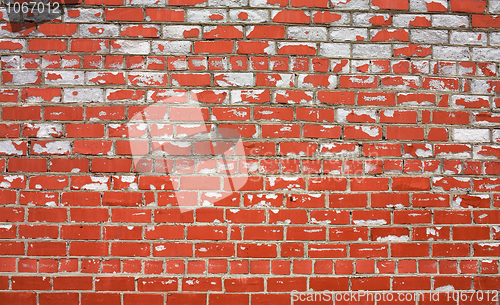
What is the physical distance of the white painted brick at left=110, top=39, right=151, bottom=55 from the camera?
1.70 meters

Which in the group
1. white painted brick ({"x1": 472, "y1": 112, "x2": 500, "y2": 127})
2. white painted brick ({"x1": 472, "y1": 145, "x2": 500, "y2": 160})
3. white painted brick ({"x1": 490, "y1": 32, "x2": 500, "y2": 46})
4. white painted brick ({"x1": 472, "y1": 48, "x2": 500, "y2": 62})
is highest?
white painted brick ({"x1": 490, "y1": 32, "x2": 500, "y2": 46})

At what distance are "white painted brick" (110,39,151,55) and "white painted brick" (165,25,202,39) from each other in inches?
4.7

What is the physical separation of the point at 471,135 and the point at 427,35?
2.06 ft

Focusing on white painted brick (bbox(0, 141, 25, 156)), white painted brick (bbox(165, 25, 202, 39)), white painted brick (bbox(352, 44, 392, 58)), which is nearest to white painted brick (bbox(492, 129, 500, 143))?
white painted brick (bbox(352, 44, 392, 58))

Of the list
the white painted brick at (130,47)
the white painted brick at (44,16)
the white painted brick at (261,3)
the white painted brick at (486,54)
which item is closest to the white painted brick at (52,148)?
the white painted brick at (130,47)

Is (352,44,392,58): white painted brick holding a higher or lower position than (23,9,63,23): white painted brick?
lower

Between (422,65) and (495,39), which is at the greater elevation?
(495,39)

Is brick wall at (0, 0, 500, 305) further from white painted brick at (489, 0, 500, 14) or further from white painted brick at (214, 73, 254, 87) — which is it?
white painted brick at (489, 0, 500, 14)

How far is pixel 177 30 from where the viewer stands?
171 centimetres

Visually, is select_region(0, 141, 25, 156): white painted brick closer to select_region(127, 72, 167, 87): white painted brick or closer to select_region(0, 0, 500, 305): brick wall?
select_region(0, 0, 500, 305): brick wall

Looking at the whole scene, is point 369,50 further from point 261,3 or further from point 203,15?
point 203,15

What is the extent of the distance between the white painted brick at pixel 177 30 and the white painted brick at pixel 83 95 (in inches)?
19.3

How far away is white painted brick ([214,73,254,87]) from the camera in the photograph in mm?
1701

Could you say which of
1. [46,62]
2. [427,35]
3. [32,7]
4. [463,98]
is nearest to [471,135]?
[463,98]
